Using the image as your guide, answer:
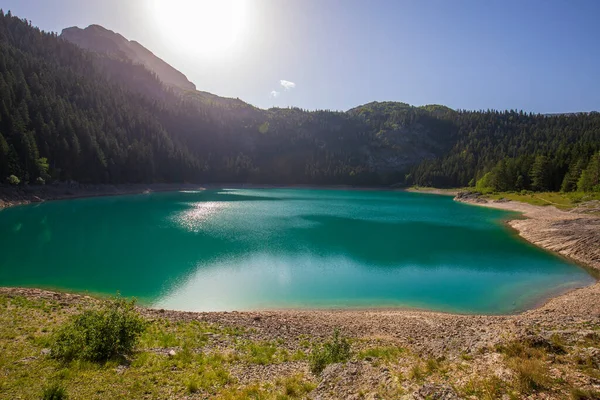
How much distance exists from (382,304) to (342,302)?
106 inches

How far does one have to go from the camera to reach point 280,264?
1177 inches

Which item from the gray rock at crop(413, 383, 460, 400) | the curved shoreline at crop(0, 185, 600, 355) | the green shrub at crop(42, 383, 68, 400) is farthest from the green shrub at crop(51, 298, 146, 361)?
the gray rock at crop(413, 383, 460, 400)

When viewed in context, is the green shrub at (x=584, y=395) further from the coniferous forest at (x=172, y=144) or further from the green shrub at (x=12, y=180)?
the green shrub at (x=12, y=180)

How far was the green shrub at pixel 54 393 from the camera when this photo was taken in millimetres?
7254

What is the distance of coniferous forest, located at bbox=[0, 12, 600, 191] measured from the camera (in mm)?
83125

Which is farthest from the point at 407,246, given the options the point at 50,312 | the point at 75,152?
the point at 75,152

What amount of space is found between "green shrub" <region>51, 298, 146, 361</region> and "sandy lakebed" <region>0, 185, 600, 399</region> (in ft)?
12.3

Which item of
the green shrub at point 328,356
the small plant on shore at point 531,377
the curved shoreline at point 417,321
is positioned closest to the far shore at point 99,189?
the curved shoreline at point 417,321

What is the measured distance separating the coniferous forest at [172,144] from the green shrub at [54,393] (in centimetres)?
7818

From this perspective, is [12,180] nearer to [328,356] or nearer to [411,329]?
[328,356]

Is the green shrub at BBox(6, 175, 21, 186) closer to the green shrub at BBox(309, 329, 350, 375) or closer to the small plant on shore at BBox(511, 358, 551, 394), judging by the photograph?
the green shrub at BBox(309, 329, 350, 375)

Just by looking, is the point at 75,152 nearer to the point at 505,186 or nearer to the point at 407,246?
the point at 407,246

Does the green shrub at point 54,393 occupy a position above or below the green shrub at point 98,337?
above

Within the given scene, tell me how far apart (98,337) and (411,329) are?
1368 cm
